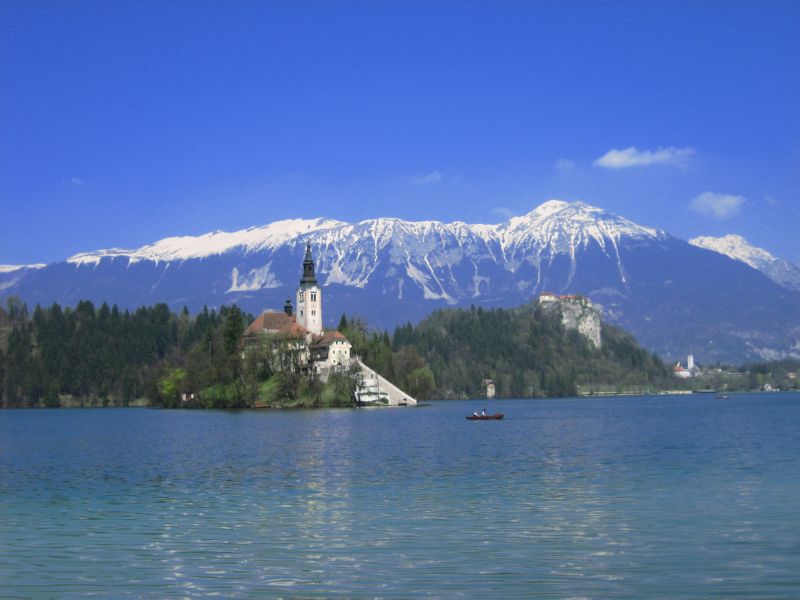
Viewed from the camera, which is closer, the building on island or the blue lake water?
the blue lake water

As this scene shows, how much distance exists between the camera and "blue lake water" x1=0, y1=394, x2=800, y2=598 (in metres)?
26.1

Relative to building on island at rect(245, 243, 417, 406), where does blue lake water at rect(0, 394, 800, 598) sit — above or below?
below

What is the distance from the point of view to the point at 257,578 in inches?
1056

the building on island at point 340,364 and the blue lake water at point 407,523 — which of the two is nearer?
the blue lake water at point 407,523

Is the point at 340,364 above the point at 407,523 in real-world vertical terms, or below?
above

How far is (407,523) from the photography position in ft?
116

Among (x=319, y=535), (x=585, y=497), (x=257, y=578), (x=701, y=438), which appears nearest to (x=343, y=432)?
(x=701, y=438)

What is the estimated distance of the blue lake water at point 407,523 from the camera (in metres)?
26.1

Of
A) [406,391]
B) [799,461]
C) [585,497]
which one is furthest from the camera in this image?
[406,391]

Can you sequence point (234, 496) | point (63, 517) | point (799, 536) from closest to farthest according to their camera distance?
point (799, 536)
point (63, 517)
point (234, 496)

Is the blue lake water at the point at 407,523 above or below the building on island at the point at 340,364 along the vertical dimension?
below

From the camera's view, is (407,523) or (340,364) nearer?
(407,523)

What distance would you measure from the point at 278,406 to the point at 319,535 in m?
131

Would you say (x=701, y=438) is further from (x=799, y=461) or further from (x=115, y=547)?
(x=115, y=547)
